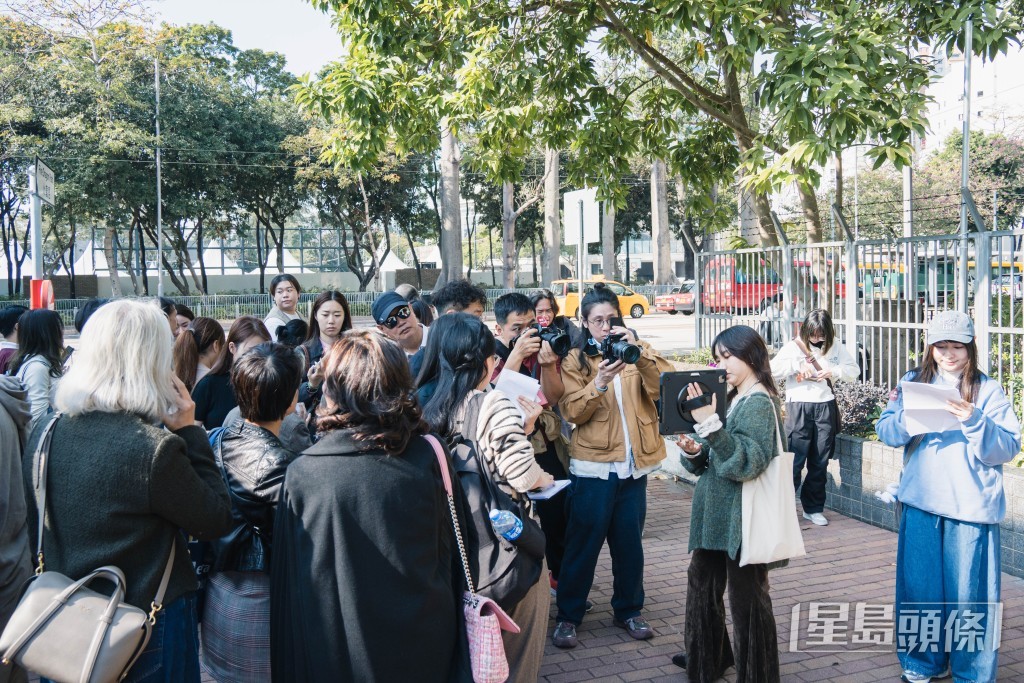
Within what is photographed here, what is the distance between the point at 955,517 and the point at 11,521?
12.5 feet

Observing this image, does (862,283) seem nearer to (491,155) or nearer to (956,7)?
(956,7)

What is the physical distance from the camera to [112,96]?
27156mm

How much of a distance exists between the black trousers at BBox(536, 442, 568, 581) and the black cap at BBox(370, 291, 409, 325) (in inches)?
47.1

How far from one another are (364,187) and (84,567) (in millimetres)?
34363

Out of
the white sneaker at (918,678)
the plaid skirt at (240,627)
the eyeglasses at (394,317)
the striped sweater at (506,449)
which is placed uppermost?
the eyeglasses at (394,317)

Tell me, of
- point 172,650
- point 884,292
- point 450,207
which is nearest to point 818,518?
point 884,292

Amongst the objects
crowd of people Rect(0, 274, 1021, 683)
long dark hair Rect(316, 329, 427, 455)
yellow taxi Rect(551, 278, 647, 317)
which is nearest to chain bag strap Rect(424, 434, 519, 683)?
crowd of people Rect(0, 274, 1021, 683)

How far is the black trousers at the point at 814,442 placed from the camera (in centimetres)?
655

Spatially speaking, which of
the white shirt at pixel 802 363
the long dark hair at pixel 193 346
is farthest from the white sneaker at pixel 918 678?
the long dark hair at pixel 193 346

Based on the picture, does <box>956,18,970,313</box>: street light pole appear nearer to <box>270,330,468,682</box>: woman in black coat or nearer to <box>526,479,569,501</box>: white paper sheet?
<box>526,479,569,501</box>: white paper sheet

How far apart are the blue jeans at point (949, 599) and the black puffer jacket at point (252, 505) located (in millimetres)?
2895

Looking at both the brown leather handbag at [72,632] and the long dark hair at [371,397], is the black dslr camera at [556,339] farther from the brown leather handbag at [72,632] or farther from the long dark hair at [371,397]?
the brown leather handbag at [72,632]

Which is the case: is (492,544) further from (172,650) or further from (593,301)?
(593,301)

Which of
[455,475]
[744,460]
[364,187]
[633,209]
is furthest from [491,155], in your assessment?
[633,209]
